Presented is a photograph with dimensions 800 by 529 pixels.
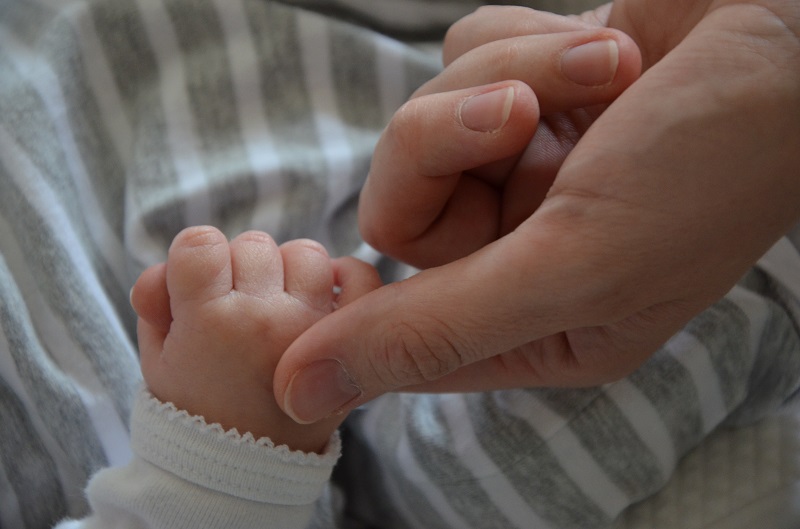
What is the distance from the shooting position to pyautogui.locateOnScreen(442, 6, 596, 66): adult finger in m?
0.70

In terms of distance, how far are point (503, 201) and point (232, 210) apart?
362mm

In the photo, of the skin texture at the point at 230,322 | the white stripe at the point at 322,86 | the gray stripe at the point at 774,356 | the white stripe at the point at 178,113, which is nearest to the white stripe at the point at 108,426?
the skin texture at the point at 230,322

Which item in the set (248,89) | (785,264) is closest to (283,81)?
(248,89)

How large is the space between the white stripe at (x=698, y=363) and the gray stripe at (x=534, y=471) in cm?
16

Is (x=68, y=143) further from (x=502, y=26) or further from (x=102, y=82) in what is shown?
(x=502, y=26)

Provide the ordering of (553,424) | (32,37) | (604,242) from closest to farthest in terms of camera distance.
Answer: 1. (604,242)
2. (553,424)
3. (32,37)

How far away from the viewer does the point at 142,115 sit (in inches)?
35.8

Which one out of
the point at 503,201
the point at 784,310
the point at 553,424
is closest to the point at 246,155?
the point at 503,201

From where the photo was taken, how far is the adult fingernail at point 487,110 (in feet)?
1.78

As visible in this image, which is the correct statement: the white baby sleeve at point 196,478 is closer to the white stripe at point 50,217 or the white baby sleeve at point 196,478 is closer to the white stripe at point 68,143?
the white stripe at point 50,217

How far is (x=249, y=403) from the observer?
67 centimetres

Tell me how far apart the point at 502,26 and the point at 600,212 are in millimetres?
301

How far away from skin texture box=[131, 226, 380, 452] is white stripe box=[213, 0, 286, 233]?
22cm

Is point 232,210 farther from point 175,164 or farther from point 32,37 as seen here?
point 32,37
